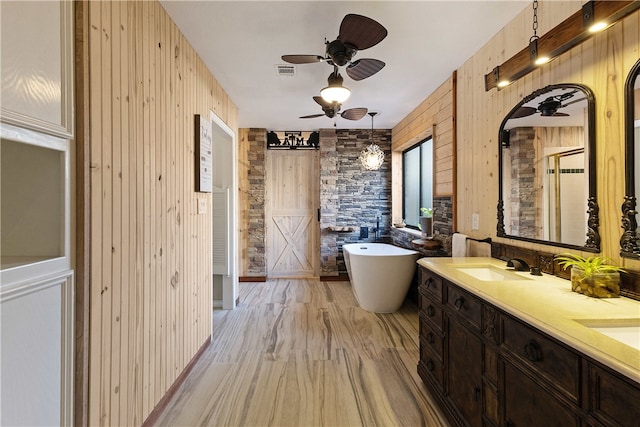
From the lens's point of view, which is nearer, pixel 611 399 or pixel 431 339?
pixel 611 399

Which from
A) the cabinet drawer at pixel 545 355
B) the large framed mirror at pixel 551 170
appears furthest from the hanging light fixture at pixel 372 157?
the cabinet drawer at pixel 545 355

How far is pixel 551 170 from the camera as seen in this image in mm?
1787

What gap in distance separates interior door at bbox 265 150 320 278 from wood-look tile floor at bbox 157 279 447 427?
1.67 metres

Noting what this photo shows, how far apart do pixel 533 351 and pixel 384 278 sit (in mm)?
2678

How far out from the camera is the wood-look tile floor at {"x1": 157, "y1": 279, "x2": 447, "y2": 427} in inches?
77.4

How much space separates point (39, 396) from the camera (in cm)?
108

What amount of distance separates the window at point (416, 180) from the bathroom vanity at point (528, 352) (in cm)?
247

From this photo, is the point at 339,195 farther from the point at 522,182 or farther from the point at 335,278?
the point at 522,182

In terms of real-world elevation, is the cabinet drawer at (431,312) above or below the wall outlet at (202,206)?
below

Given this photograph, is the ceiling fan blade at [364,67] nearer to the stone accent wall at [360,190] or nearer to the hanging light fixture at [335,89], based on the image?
the hanging light fixture at [335,89]

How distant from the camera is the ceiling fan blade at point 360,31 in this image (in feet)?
5.84

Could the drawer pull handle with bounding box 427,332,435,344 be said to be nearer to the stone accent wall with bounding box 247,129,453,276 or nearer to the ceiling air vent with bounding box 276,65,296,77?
the ceiling air vent with bounding box 276,65,296,77

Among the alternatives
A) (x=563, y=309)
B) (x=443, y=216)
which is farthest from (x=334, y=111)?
(x=563, y=309)

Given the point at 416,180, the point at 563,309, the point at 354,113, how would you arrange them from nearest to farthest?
the point at 563,309 < the point at 354,113 < the point at 416,180
